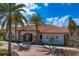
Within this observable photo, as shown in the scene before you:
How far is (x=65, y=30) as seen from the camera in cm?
791

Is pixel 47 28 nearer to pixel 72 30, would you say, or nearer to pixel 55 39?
pixel 55 39

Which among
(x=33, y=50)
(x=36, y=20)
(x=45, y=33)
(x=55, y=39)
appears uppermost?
(x=36, y=20)

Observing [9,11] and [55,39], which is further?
[9,11]

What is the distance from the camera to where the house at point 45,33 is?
7.93 metres

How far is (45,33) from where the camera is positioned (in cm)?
796

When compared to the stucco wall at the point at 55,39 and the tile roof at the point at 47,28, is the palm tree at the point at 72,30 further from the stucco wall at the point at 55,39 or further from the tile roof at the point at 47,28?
the stucco wall at the point at 55,39

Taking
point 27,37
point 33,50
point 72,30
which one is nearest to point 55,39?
point 72,30

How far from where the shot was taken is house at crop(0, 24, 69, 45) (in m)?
7.93

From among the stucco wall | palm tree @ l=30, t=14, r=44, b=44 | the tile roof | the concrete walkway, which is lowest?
the concrete walkway

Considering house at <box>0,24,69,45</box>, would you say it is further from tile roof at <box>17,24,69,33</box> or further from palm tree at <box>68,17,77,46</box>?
palm tree at <box>68,17,77,46</box>

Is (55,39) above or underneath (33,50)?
above

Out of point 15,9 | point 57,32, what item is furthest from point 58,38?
point 15,9

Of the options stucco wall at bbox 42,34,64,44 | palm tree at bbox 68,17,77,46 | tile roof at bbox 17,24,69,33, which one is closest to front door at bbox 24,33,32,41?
tile roof at bbox 17,24,69,33

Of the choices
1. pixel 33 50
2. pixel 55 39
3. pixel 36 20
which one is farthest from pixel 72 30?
pixel 33 50
